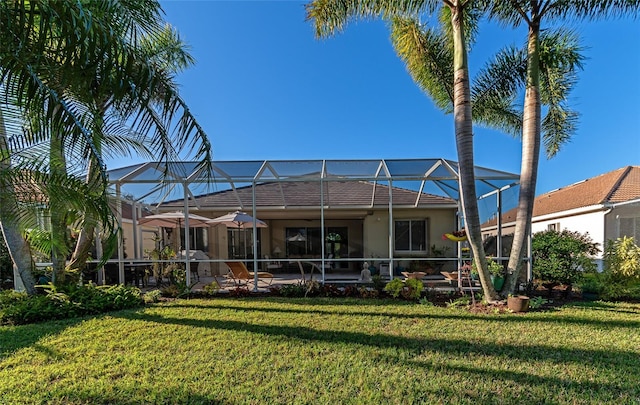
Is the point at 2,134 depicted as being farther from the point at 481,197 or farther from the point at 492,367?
the point at 481,197

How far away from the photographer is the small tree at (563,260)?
25.7 ft

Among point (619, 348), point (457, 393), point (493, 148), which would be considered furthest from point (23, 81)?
point (493, 148)

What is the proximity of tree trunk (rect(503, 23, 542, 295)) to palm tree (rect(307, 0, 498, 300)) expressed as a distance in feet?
3.32

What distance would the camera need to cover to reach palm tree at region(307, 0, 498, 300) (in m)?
6.53

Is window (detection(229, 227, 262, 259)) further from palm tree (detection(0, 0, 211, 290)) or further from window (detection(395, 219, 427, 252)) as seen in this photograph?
palm tree (detection(0, 0, 211, 290))

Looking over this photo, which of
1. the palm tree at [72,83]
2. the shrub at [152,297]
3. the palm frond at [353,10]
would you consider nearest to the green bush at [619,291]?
the palm frond at [353,10]

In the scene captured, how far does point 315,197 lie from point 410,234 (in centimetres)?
484

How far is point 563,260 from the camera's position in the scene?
313 inches

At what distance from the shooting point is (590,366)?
3854 mm

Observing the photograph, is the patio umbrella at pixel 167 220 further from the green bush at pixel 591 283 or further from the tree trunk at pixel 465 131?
the green bush at pixel 591 283

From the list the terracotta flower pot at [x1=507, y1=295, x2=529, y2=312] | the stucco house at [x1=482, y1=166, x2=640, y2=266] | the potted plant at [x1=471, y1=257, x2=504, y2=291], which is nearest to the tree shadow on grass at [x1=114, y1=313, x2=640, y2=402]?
the terracotta flower pot at [x1=507, y1=295, x2=529, y2=312]

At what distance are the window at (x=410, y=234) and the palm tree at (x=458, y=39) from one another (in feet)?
22.2

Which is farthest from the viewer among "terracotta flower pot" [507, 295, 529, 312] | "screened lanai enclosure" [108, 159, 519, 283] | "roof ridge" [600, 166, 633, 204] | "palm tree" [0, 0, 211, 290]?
"screened lanai enclosure" [108, 159, 519, 283]

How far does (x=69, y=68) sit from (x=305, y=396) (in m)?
4.62
